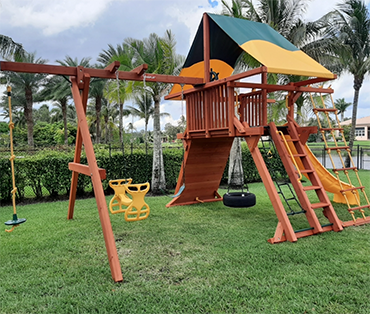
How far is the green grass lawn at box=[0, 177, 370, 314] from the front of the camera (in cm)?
314

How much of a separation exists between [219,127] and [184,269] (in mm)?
3404

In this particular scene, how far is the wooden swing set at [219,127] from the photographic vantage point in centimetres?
504

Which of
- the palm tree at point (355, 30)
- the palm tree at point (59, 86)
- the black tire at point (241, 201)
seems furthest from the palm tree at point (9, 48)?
the palm tree at point (355, 30)

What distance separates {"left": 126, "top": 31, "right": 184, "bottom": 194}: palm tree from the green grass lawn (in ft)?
14.2

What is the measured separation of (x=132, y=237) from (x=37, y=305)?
7.87 ft

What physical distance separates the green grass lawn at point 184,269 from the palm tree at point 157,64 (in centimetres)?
433

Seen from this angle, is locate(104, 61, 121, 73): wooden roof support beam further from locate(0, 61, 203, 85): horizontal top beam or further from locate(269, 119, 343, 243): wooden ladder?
locate(269, 119, 343, 243): wooden ladder

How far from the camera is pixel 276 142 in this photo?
228 inches

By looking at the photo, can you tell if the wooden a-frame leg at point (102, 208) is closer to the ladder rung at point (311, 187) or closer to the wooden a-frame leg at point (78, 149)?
the wooden a-frame leg at point (78, 149)

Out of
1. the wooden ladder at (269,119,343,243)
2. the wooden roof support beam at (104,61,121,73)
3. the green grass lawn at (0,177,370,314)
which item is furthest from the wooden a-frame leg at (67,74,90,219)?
the wooden ladder at (269,119,343,243)

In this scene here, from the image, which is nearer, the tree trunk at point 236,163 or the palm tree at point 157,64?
the palm tree at point 157,64

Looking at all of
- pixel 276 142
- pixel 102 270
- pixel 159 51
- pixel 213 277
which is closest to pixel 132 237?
pixel 102 270

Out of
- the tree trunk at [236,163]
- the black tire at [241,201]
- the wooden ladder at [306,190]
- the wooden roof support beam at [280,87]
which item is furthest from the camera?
the tree trunk at [236,163]

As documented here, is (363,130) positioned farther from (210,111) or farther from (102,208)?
(102,208)
